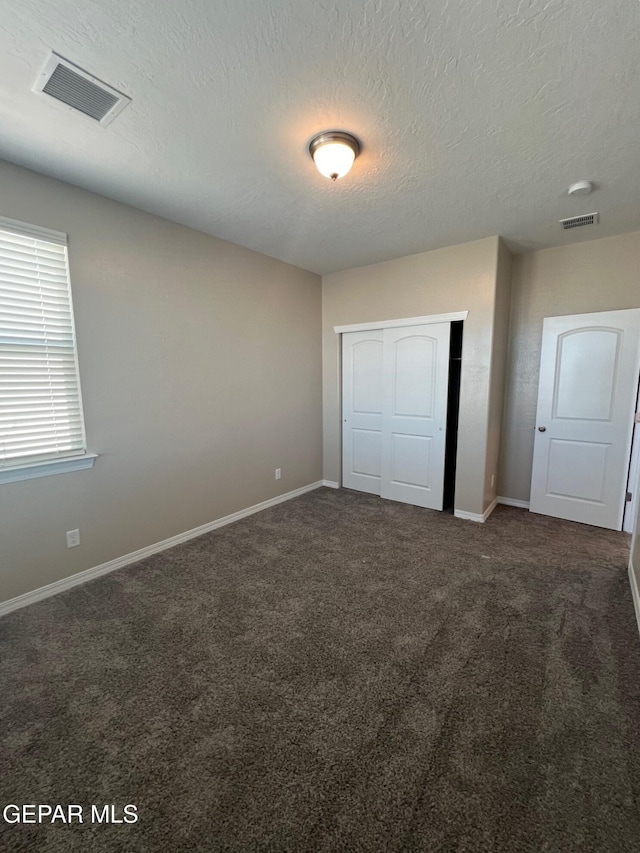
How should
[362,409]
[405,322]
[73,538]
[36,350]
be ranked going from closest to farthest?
[36,350] < [73,538] < [405,322] < [362,409]

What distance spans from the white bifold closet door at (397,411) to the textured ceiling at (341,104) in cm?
139

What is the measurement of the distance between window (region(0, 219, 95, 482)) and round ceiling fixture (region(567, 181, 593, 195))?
134 inches

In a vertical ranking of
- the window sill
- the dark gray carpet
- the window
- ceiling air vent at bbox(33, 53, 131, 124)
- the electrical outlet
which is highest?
ceiling air vent at bbox(33, 53, 131, 124)

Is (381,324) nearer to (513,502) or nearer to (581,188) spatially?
(581,188)

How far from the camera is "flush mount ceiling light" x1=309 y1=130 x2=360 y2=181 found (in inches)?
71.9

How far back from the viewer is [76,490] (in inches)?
95.5

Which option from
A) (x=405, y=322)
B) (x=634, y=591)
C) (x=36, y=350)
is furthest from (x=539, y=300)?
(x=36, y=350)

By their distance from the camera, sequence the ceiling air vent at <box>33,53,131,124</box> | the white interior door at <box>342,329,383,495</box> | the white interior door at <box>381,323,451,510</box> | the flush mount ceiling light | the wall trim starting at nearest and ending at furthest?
1. the ceiling air vent at <box>33,53,131,124</box>
2. the flush mount ceiling light
3. the wall trim
4. the white interior door at <box>381,323,451,510</box>
5. the white interior door at <box>342,329,383,495</box>

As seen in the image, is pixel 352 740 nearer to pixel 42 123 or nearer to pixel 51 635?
pixel 51 635

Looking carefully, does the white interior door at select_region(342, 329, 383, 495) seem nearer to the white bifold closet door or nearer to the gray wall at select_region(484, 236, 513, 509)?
the white bifold closet door

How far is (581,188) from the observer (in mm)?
2275

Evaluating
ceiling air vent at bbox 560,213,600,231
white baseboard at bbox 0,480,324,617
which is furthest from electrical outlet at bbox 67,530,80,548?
ceiling air vent at bbox 560,213,600,231

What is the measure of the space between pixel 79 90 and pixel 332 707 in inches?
117

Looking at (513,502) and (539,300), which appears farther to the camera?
(513,502)
